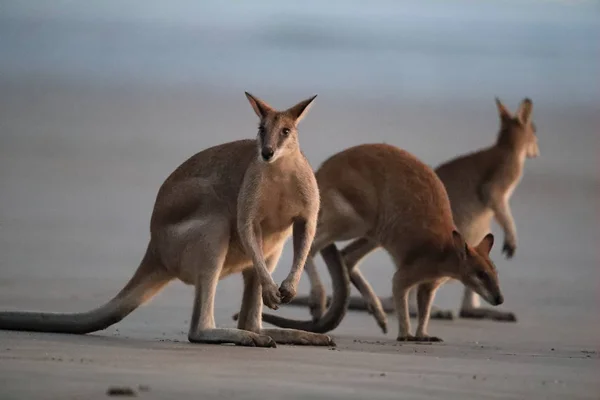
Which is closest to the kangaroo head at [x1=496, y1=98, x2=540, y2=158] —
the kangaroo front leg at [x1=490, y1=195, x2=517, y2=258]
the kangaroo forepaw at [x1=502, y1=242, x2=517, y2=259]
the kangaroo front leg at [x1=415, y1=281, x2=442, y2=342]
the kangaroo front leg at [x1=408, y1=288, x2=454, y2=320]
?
the kangaroo front leg at [x1=490, y1=195, x2=517, y2=258]

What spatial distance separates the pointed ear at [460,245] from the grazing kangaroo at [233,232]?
151 cm

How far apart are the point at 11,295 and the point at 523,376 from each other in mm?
4148

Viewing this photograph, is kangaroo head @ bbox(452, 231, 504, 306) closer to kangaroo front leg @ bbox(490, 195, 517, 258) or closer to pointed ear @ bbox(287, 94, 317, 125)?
pointed ear @ bbox(287, 94, 317, 125)

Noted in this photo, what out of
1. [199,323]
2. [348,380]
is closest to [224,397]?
[348,380]

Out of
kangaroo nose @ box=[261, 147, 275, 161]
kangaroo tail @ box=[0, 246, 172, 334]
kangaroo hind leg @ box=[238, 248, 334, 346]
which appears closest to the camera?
kangaroo nose @ box=[261, 147, 275, 161]

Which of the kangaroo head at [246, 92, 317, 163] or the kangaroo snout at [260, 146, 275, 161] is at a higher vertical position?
the kangaroo head at [246, 92, 317, 163]

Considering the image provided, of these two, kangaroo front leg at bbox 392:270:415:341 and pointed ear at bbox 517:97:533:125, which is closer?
kangaroo front leg at bbox 392:270:415:341

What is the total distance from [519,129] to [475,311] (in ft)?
6.77

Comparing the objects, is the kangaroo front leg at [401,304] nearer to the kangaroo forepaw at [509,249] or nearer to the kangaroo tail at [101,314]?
the kangaroo tail at [101,314]

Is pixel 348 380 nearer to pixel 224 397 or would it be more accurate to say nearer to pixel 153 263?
pixel 224 397

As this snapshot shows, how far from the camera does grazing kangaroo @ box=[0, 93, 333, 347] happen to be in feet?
26.2

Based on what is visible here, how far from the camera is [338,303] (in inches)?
380

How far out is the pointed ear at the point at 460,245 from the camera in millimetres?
9570

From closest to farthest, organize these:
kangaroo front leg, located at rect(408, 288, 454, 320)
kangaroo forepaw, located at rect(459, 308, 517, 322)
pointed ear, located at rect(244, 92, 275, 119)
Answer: pointed ear, located at rect(244, 92, 275, 119) < kangaroo forepaw, located at rect(459, 308, 517, 322) < kangaroo front leg, located at rect(408, 288, 454, 320)
